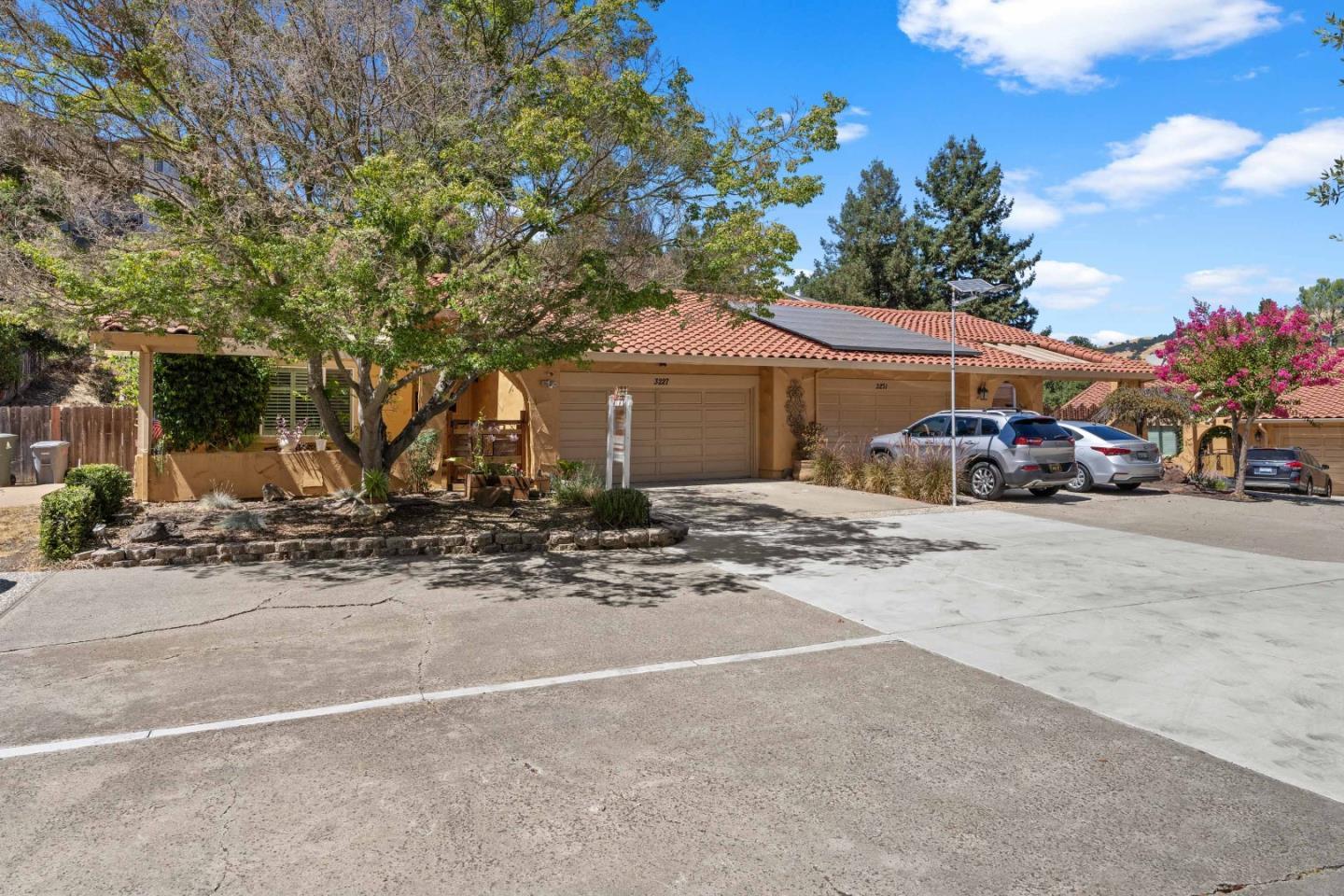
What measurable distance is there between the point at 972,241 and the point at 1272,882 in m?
46.6

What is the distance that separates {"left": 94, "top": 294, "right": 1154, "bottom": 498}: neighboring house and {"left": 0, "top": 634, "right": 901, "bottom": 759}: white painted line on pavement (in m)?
9.12

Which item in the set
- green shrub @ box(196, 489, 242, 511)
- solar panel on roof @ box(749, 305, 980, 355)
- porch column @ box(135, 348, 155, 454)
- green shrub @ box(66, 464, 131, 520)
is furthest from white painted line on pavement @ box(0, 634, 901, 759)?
solar panel on roof @ box(749, 305, 980, 355)

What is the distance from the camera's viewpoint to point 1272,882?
3326mm

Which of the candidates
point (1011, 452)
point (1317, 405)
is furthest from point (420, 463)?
point (1317, 405)

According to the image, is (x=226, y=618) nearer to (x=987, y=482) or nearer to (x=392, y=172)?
(x=392, y=172)

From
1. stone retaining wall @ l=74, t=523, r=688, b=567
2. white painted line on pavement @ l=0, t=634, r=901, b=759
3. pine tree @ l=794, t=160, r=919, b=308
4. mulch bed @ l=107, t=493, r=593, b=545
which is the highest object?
pine tree @ l=794, t=160, r=919, b=308

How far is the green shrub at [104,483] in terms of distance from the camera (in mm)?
10453

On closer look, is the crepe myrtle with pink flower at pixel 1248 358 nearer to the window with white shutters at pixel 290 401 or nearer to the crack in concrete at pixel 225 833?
the window with white shutters at pixel 290 401

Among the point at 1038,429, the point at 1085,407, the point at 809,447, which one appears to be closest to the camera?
the point at 1038,429

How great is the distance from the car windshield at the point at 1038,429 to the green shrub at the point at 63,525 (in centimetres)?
1443

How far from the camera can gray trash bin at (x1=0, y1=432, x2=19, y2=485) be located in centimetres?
1636

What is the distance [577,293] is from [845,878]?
7879mm

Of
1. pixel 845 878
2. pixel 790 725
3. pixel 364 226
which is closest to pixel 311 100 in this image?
pixel 364 226

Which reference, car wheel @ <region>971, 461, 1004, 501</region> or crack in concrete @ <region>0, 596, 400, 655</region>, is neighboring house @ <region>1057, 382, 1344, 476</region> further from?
crack in concrete @ <region>0, 596, 400, 655</region>
